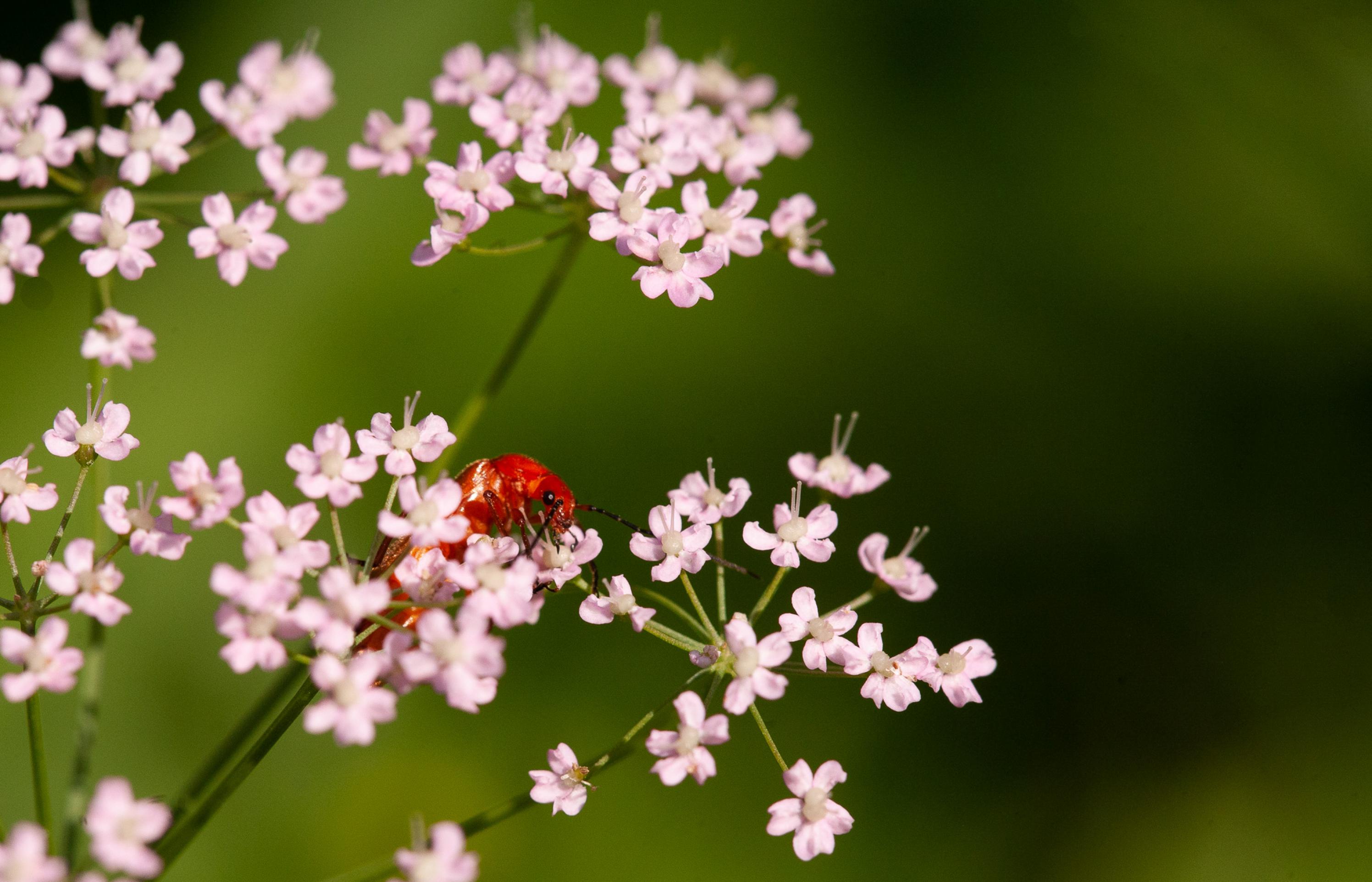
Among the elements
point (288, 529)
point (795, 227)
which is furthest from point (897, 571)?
point (288, 529)

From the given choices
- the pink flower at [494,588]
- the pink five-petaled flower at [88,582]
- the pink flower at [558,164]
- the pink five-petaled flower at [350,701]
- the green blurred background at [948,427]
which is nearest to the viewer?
the pink five-petaled flower at [350,701]

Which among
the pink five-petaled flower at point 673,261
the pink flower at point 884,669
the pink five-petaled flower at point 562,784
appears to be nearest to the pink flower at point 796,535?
the pink flower at point 884,669

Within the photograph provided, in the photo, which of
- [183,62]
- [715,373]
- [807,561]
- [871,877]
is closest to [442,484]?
[807,561]

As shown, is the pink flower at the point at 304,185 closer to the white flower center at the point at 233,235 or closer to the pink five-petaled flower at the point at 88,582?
the white flower center at the point at 233,235

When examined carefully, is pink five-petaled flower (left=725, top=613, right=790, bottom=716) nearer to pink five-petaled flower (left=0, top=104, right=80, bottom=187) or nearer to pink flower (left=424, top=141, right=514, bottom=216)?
pink flower (left=424, top=141, right=514, bottom=216)

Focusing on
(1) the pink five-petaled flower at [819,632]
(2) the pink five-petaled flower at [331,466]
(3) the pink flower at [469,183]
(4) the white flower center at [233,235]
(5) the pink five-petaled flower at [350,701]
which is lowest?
(5) the pink five-petaled flower at [350,701]

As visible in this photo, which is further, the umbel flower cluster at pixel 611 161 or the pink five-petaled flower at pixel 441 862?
the umbel flower cluster at pixel 611 161
